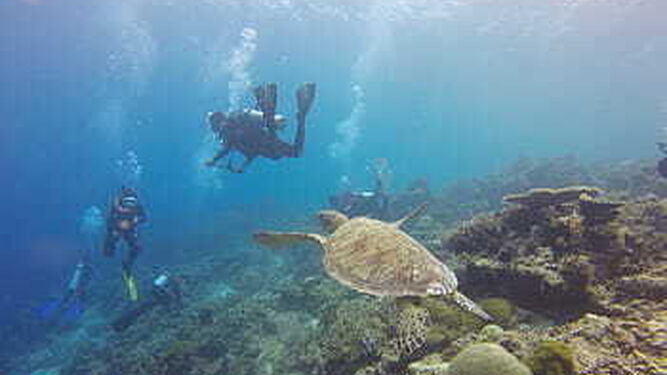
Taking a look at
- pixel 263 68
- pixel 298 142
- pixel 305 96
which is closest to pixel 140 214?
pixel 298 142

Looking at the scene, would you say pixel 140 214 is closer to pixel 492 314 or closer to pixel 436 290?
pixel 492 314

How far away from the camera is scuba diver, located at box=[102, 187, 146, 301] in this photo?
11.3 m

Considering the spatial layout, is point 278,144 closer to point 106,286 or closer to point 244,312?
point 244,312

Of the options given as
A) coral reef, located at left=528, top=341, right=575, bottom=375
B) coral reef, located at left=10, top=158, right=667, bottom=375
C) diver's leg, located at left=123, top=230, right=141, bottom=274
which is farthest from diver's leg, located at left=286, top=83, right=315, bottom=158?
coral reef, located at left=528, top=341, right=575, bottom=375

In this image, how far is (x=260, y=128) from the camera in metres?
10.5

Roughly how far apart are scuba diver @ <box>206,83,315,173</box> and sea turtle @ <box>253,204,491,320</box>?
5.93 meters

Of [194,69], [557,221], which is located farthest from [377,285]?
[194,69]

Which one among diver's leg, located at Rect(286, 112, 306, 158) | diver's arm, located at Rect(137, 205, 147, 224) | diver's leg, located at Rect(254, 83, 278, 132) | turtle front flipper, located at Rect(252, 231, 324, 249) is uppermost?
diver's leg, located at Rect(254, 83, 278, 132)

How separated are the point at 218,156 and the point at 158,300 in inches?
198

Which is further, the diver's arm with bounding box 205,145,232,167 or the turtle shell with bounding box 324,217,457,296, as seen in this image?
the diver's arm with bounding box 205,145,232,167

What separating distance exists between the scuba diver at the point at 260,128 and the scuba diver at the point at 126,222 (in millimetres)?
2616

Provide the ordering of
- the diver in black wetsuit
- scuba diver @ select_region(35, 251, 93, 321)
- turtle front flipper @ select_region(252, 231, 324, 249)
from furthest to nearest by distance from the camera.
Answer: scuba diver @ select_region(35, 251, 93, 321) → the diver in black wetsuit → turtle front flipper @ select_region(252, 231, 324, 249)

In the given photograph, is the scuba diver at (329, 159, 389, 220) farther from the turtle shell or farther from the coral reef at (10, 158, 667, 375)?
the turtle shell

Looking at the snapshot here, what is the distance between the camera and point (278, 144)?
35.7ft
